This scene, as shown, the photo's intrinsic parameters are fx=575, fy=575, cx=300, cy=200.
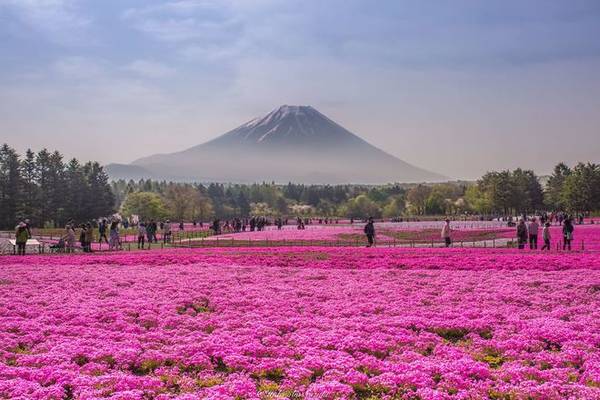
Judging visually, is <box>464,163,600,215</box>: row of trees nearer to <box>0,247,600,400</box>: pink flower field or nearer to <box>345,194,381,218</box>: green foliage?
<box>345,194,381,218</box>: green foliage

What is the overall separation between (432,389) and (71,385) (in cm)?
627

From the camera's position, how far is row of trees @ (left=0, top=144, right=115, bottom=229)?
100m

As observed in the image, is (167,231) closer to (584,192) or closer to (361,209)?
(584,192)

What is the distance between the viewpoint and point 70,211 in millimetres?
105625

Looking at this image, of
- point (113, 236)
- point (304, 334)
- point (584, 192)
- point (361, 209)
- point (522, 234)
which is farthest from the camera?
point (361, 209)

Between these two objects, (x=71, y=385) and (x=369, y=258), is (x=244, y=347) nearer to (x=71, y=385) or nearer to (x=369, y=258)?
(x=71, y=385)

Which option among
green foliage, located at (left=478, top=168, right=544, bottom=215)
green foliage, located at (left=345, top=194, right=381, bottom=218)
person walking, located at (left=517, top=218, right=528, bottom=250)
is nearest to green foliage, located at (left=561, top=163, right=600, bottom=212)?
green foliage, located at (left=478, top=168, right=544, bottom=215)

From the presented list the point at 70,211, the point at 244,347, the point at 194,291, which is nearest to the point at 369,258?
the point at 194,291

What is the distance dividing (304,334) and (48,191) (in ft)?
348

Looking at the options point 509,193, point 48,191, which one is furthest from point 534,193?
point 48,191

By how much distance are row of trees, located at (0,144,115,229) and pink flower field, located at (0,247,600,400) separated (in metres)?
83.1

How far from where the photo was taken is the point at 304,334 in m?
13.8

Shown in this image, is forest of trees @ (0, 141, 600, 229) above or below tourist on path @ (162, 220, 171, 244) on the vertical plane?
above

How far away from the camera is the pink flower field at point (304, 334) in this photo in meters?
10.1
